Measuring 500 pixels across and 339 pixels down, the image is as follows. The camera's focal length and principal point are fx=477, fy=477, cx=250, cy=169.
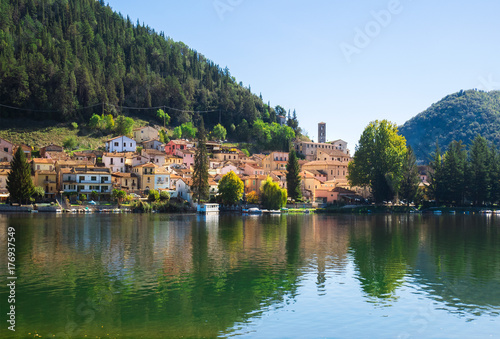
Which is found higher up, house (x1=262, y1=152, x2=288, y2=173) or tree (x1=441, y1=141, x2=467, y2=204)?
house (x1=262, y1=152, x2=288, y2=173)

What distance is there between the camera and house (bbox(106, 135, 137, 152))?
345ft

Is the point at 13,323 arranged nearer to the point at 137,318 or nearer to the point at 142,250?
the point at 137,318

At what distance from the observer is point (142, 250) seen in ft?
107

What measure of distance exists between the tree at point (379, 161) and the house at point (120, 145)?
48.4 m

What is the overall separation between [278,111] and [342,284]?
171256 mm

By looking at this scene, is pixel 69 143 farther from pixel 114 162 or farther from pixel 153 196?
pixel 153 196

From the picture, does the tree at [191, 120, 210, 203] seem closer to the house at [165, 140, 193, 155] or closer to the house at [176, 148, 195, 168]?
the house at [176, 148, 195, 168]

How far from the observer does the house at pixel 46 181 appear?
79.2m

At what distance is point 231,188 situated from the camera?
267 feet

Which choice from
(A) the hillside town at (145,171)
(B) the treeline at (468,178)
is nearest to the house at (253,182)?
(A) the hillside town at (145,171)

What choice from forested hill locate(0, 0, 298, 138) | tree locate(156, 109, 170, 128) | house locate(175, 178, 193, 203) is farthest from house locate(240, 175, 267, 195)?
tree locate(156, 109, 170, 128)

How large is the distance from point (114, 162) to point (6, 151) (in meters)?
20.9

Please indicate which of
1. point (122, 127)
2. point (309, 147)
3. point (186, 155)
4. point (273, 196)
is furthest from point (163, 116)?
point (273, 196)

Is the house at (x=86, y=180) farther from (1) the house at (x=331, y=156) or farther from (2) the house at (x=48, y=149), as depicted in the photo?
(1) the house at (x=331, y=156)
